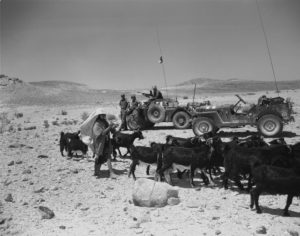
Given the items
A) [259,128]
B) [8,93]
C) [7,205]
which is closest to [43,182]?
[7,205]

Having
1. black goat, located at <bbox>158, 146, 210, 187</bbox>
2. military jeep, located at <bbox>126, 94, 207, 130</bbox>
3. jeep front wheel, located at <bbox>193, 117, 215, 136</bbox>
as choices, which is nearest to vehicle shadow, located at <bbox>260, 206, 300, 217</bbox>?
black goat, located at <bbox>158, 146, 210, 187</bbox>

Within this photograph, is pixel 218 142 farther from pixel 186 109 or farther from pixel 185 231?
pixel 186 109

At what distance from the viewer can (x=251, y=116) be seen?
15641 millimetres

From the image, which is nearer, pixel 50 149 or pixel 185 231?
pixel 185 231

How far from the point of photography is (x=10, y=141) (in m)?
15.9

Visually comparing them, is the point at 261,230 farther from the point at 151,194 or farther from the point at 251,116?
the point at 251,116

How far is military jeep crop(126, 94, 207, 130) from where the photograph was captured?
18438mm

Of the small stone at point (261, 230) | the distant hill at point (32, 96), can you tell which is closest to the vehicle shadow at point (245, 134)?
the small stone at point (261, 230)

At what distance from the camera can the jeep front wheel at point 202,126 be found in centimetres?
1599

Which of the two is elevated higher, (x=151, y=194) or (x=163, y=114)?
(x=163, y=114)

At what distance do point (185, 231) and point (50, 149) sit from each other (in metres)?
9.12

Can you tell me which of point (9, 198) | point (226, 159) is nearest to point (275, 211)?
point (226, 159)

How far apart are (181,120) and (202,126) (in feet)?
8.35

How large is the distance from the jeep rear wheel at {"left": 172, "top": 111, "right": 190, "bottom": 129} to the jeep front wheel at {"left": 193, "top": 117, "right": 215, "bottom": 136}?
2.24 metres
